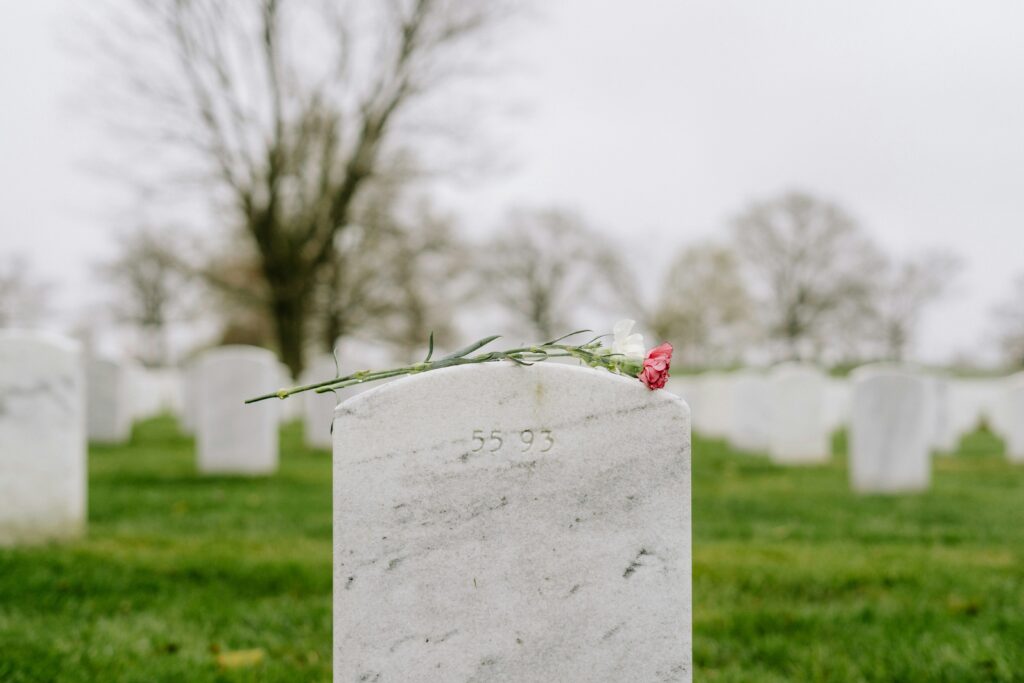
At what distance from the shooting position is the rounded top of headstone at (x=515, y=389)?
1965 mm

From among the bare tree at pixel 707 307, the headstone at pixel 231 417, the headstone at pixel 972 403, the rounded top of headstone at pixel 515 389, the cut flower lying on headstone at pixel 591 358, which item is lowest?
the headstone at pixel 972 403

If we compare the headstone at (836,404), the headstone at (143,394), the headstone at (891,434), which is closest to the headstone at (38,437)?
the headstone at (891,434)

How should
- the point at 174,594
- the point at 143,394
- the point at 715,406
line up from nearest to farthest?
the point at 174,594, the point at 715,406, the point at 143,394

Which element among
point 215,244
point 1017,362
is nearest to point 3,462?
point 215,244

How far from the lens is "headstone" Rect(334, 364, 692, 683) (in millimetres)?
1957

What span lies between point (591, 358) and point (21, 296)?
45.5 metres

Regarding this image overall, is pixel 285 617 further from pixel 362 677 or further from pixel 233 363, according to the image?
pixel 233 363

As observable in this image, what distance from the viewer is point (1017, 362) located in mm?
33250

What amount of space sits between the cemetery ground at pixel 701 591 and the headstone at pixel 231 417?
47.3 inches

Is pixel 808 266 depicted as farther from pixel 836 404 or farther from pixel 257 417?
pixel 257 417

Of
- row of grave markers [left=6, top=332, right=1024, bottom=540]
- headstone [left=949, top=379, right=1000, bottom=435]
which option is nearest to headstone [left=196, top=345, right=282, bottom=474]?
row of grave markers [left=6, top=332, right=1024, bottom=540]

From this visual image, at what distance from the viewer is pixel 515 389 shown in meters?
2.00

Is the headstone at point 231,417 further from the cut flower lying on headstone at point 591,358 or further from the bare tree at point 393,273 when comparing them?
the bare tree at point 393,273

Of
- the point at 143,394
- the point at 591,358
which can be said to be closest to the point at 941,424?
the point at 591,358
